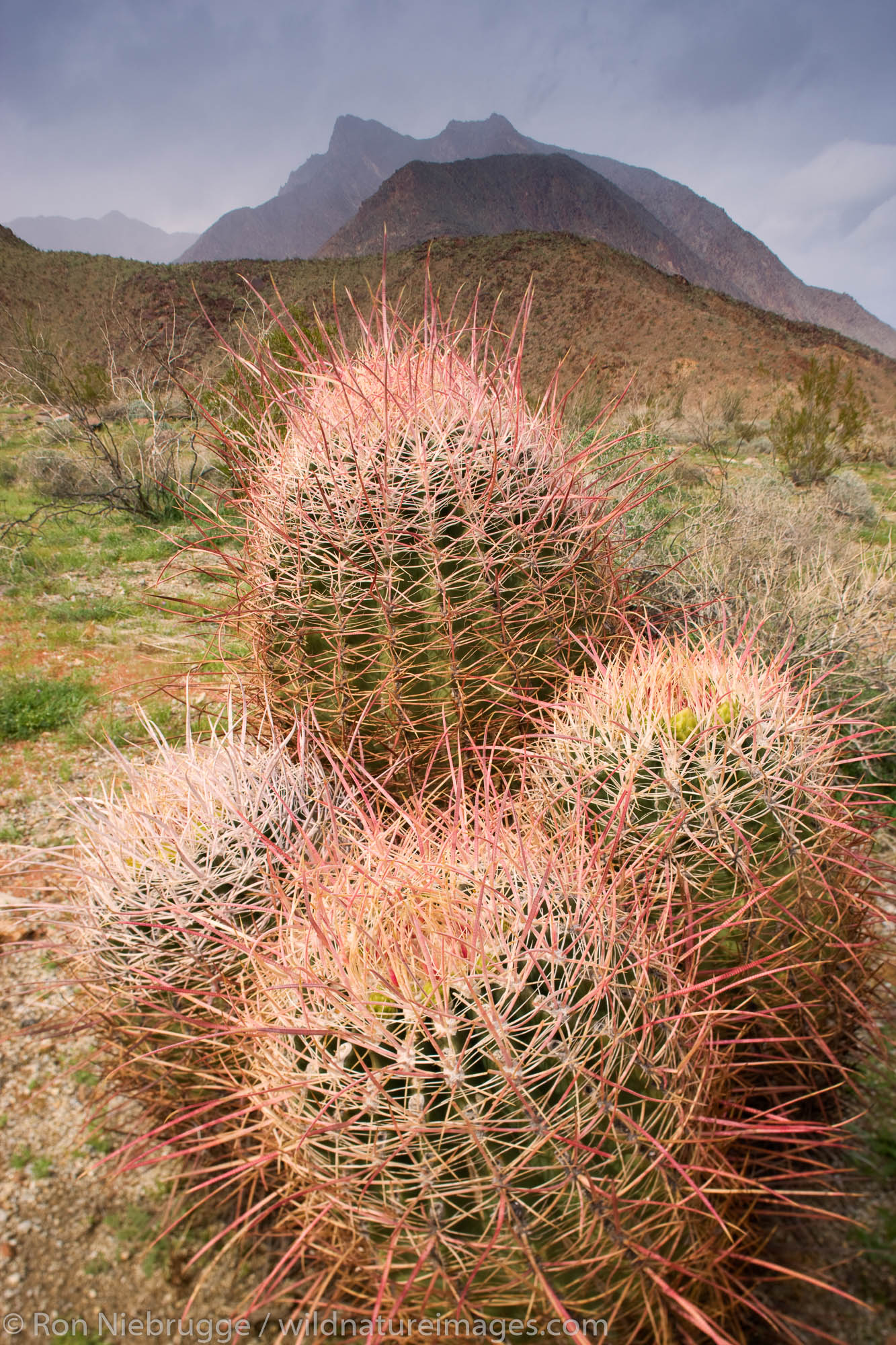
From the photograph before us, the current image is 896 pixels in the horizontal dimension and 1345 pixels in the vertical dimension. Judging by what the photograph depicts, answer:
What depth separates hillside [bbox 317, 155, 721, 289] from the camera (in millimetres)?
119000

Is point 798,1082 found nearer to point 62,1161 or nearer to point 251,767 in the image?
point 251,767

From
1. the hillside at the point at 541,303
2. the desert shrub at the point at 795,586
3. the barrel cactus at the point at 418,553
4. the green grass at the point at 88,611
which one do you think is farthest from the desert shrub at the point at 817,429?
the hillside at the point at 541,303

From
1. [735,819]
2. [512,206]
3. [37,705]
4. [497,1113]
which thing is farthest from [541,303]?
[512,206]

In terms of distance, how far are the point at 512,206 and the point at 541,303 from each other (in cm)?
11203

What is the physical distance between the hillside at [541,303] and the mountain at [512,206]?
219 ft

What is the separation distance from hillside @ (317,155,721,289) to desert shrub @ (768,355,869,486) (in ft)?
366

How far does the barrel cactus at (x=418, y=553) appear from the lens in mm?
2104

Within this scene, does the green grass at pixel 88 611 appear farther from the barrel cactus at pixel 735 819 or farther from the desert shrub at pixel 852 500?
the desert shrub at pixel 852 500

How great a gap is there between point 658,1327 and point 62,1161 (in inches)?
61.3

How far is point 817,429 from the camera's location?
11.1 m

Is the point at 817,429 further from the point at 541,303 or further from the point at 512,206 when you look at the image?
the point at 512,206

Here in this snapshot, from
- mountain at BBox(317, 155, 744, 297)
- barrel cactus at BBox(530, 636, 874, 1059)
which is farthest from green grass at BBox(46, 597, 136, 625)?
mountain at BBox(317, 155, 744, 297)

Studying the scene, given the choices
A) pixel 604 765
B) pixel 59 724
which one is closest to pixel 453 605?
pixel 604 765

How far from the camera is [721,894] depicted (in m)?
1.67
